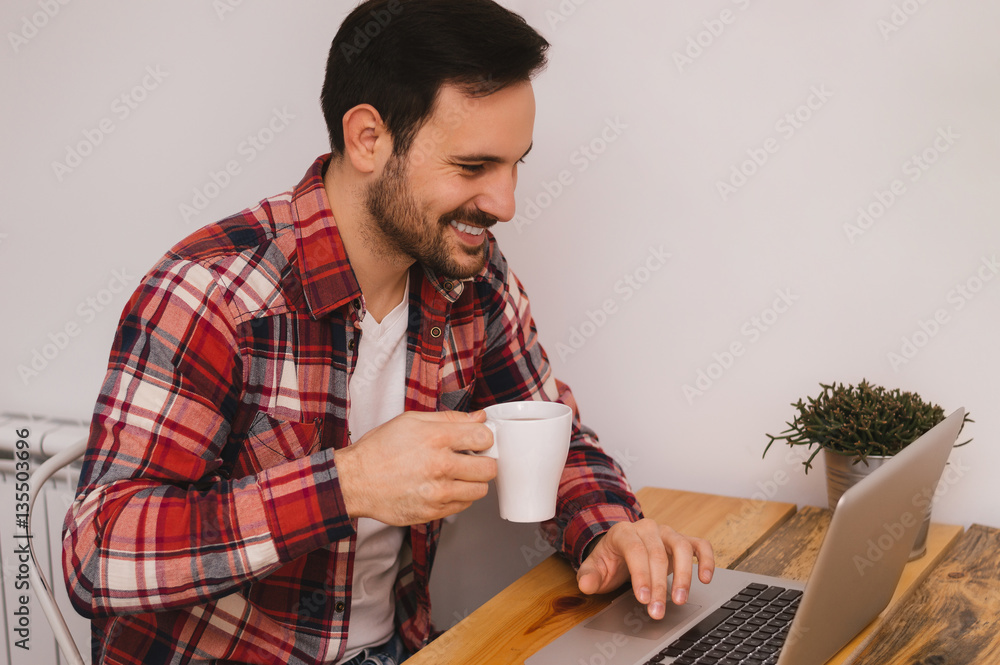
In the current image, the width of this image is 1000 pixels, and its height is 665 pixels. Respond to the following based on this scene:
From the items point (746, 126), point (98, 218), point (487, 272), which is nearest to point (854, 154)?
point (746, 126)

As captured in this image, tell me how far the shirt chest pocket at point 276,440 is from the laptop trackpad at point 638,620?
1.34ft

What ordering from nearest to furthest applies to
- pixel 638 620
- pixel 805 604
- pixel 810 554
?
pixel 805 604 → pixel 638 620 → pixel 810 554

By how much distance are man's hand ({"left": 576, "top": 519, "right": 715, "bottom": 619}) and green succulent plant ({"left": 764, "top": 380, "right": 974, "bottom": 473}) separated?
0.28 metres

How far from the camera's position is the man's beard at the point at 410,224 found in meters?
1.10

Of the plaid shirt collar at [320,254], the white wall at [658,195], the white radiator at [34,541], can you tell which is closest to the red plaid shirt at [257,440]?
the plaid shirt collar at [320,254]

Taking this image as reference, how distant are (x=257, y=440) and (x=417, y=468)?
1.00 ft

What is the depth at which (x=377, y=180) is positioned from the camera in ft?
3.68

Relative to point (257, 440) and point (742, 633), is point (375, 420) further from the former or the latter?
point (742, 633)

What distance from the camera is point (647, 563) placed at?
984 mm

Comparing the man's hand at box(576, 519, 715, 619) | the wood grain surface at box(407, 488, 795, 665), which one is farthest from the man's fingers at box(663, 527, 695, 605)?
the wood grain surface at box(407, 488, 795, 665)

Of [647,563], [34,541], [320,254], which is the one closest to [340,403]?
[320,254]

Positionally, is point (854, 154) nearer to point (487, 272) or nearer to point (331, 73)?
point (487, 272)

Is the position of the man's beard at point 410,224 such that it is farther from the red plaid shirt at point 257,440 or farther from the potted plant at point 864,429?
the potted plant at point 864,429

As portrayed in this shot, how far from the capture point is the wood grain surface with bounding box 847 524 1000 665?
88cm
